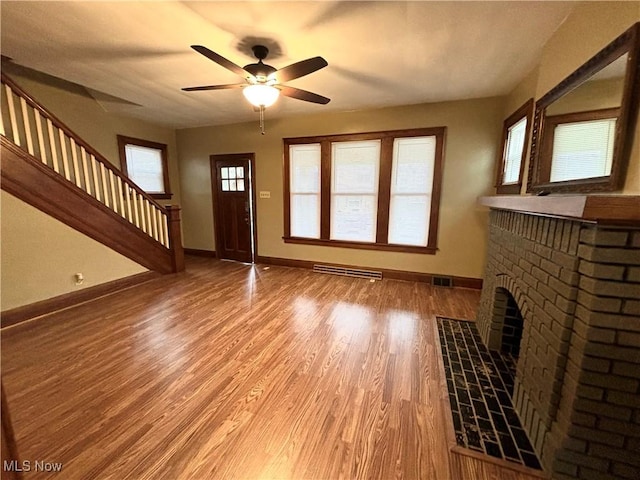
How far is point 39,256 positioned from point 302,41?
354 cm

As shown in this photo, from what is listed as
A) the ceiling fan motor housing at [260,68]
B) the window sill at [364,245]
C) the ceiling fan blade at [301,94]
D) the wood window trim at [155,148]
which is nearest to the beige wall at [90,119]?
the wood window trim at [155,148]

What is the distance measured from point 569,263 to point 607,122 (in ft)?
2.46

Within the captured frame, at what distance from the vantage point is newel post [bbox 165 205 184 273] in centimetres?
436

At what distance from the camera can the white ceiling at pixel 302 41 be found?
1.91 meters

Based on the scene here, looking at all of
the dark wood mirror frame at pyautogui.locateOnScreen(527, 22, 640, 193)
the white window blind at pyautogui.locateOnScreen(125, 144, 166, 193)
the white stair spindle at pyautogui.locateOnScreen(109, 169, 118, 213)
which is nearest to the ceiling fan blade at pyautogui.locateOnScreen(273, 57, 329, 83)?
the dark wood mirror frame at pyautogui.locateOnScreen(527, 22, 640, 193)

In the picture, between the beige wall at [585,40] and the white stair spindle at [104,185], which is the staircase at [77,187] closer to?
the white stair spindle at [104,185]

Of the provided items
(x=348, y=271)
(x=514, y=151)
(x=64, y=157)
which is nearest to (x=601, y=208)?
(x=514, y=151)

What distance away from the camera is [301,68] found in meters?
2.06

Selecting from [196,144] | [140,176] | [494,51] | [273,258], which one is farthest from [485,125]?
[140,176]

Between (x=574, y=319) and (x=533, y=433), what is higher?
(x=574, y=319)

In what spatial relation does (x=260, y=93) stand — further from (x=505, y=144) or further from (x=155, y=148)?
(x=155, y=148)

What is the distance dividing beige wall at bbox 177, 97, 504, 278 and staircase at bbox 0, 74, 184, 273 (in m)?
1.52

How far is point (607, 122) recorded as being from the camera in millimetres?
1362

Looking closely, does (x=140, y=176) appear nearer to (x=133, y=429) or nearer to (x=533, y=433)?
(x=133, y=429)
